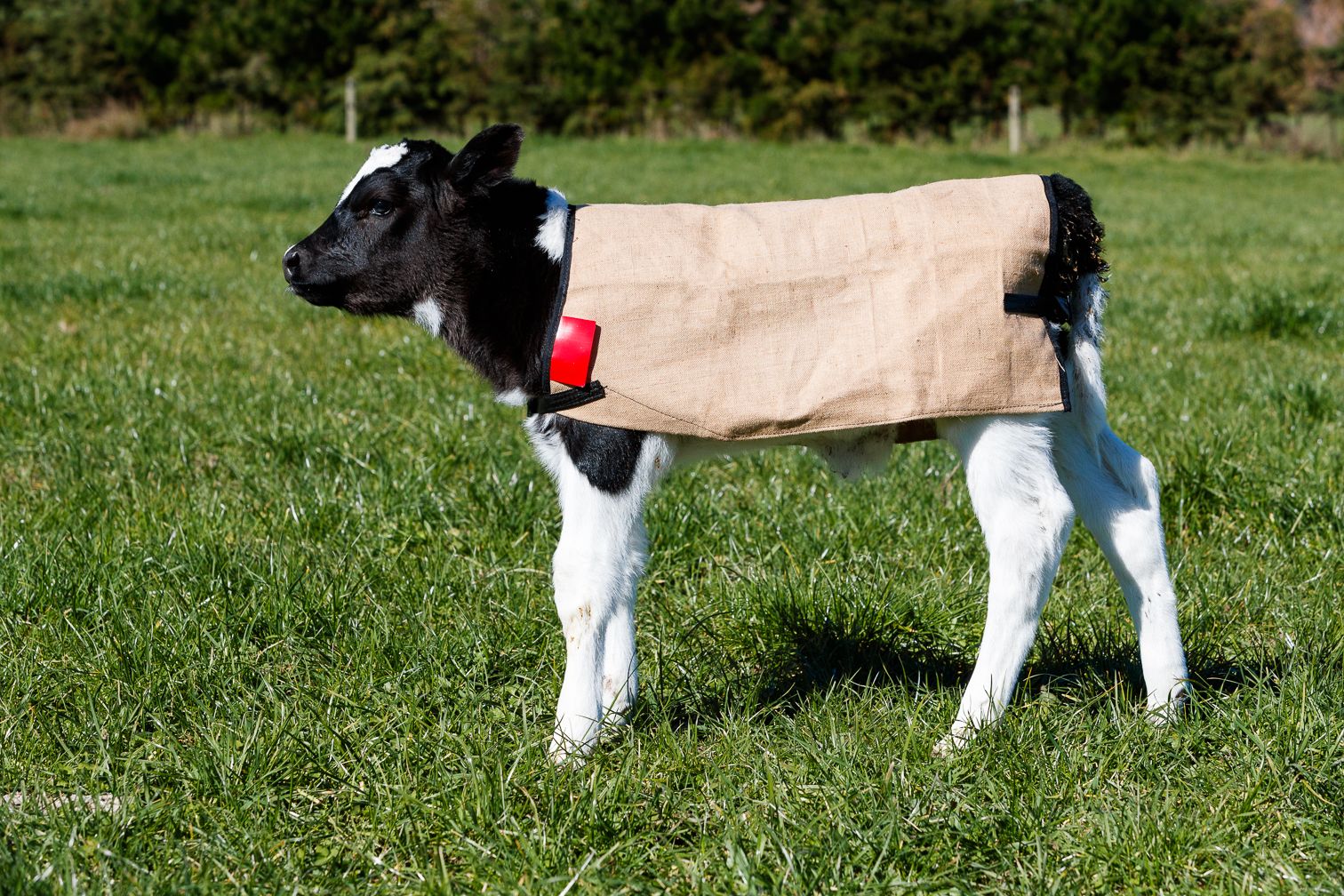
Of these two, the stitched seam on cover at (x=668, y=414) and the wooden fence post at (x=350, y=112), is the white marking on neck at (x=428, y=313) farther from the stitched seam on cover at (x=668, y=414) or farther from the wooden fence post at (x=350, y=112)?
the wooden fence post at (x=350, y=112)

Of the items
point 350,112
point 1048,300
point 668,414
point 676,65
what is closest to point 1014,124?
point 676,65

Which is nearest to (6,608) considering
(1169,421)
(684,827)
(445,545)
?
(445,545)

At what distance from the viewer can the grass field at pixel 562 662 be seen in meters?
2.50

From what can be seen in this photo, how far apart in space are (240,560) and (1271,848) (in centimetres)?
282

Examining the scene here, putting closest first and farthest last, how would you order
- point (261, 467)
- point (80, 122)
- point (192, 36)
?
point (261, 467) < point (80, 122) < point (192, 36)

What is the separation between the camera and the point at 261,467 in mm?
4770

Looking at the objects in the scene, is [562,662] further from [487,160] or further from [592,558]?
[487,160]

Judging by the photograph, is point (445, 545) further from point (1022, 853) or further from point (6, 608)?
point (1022, 853)

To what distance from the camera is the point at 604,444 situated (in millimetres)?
2850

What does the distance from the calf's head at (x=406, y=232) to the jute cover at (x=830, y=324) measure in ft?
1.05

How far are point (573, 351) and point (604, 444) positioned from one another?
220 millimetres

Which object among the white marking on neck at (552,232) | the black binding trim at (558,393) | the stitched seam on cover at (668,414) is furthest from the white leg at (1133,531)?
the white marking on neck at (552,232)

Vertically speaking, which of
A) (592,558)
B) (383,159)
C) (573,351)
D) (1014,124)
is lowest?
(1014,124)

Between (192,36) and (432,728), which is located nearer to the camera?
(432,728)
